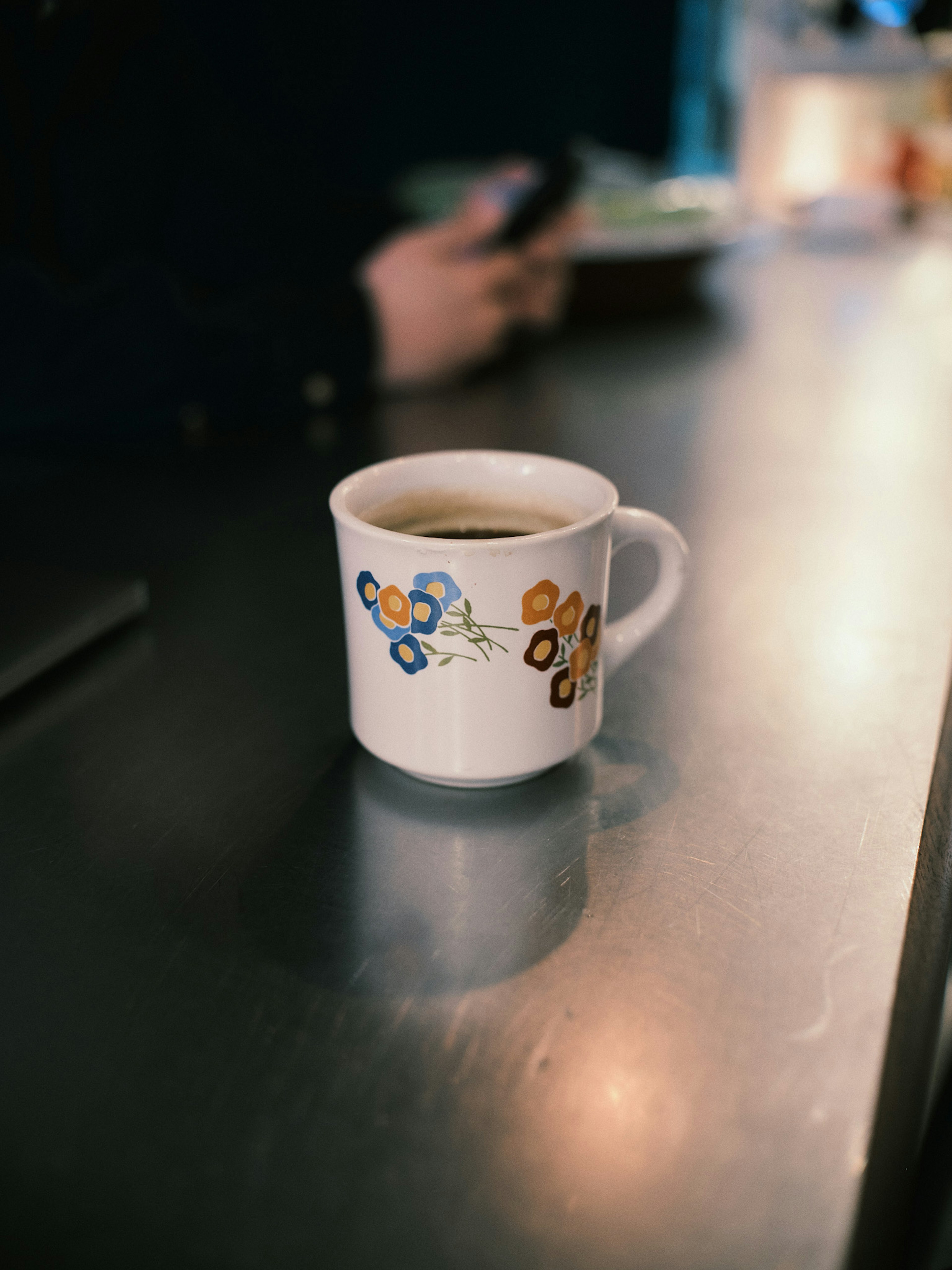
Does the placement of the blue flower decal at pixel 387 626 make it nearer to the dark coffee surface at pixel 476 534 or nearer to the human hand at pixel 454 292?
the dark coffee surface at pixel 476 534

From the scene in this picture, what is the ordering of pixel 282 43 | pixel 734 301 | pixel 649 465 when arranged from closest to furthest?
pixel 649 465
pixel 734 301
pixel 282 43

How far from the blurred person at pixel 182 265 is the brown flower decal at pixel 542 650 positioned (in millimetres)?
606

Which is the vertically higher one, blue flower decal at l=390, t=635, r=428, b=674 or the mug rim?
the mug rim

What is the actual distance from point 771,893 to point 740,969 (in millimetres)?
39

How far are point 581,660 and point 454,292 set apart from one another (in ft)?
2.23

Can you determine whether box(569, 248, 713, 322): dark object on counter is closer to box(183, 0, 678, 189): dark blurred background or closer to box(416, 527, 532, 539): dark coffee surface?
box(416, 527, 532, 539): dark coffee surface

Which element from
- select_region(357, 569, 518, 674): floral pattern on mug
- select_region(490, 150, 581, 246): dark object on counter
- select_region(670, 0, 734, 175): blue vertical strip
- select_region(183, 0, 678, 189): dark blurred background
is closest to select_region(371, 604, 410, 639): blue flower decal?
select_region(357, 569, 518, 674): floral pattern on mug

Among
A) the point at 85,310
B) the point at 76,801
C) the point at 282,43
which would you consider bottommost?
the point at 76,801

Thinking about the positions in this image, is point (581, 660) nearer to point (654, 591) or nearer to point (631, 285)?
point (654, 591)

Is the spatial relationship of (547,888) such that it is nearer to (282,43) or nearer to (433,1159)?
(433,1159)

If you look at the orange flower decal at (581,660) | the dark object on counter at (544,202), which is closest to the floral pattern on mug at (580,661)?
the orange flower decal at (581,660)

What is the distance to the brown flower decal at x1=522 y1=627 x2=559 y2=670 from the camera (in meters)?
0.36

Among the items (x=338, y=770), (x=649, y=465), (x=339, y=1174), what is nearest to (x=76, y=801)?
(x=338, y=770)

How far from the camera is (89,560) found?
2.04 ft
